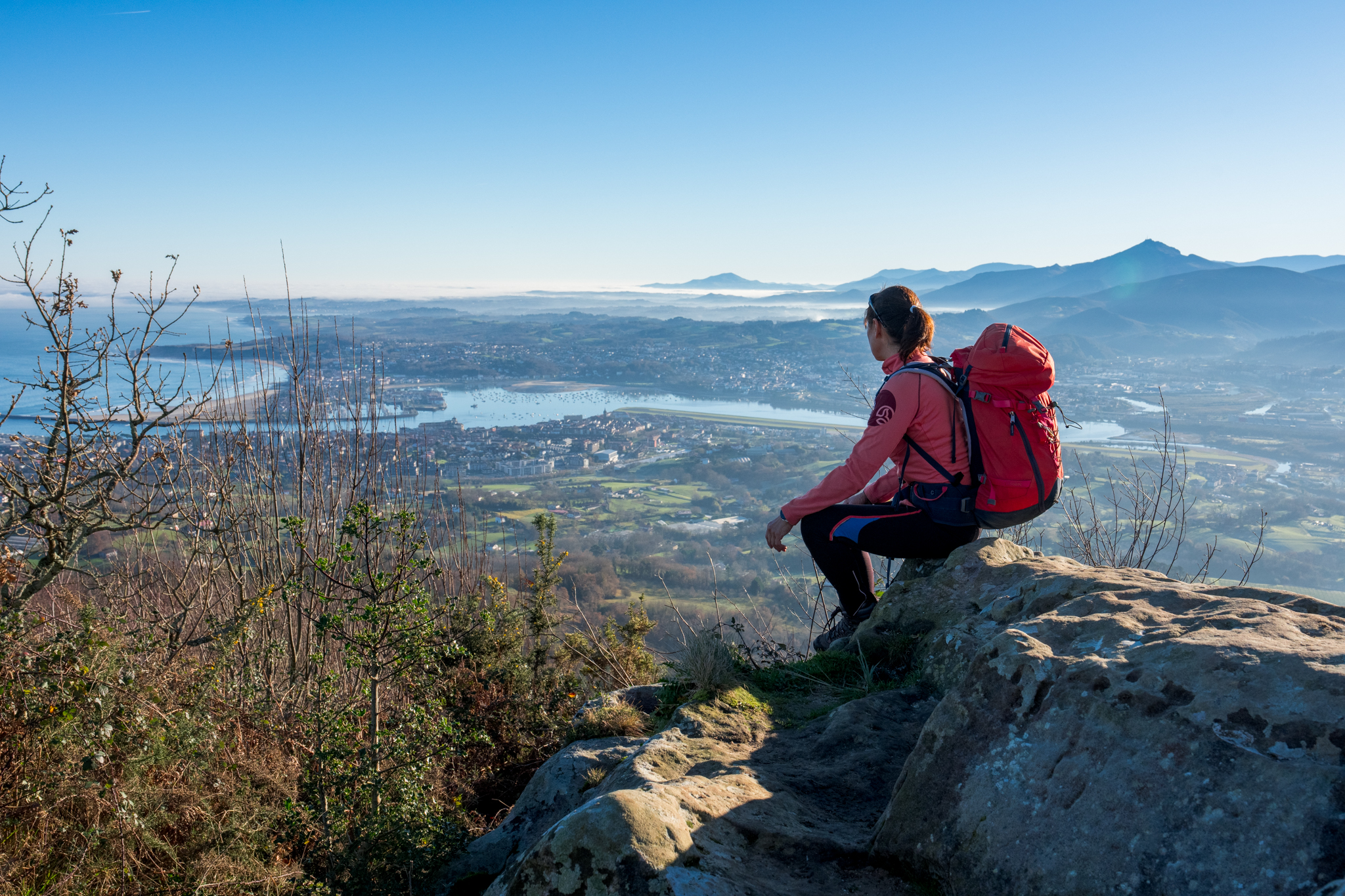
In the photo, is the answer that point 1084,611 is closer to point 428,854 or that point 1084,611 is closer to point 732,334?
point 428,854

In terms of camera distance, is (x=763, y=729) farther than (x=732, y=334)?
No

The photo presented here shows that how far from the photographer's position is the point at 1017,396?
12.2ft

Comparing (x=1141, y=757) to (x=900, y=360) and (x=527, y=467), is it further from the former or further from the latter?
(x=527, y=467)

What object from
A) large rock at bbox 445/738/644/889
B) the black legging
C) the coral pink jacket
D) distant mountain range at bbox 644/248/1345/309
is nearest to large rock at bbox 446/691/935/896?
large rock at bbox 445/738/644/889

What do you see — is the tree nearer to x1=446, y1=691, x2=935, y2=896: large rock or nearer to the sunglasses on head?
x1=446, y1=691, x2=935, y2=896: large rock

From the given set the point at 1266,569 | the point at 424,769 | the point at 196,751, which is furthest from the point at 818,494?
the point at 1266,569

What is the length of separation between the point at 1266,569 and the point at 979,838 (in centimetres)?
1933

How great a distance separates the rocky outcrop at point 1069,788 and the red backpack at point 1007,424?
0.90 m

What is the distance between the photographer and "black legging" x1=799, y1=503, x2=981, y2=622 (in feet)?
13.6

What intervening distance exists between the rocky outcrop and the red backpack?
895 millimetres

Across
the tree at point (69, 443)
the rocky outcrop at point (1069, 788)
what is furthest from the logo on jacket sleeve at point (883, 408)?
the tree at point (69, 443)

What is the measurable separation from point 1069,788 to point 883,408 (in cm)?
218

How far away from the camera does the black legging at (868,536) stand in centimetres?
415

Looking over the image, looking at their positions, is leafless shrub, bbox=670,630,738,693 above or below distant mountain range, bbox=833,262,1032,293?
below
